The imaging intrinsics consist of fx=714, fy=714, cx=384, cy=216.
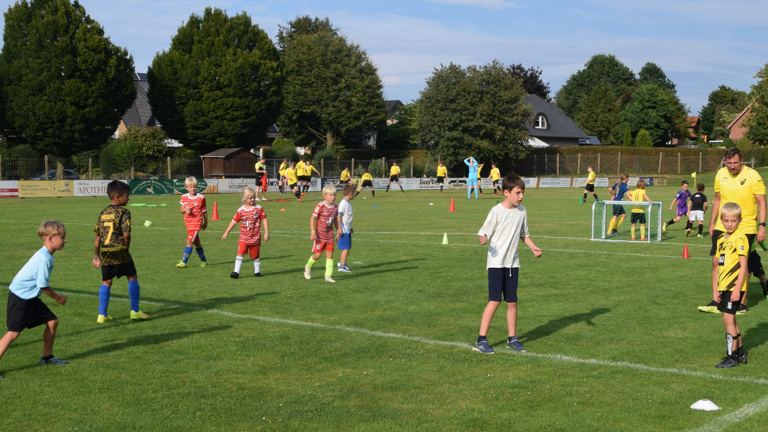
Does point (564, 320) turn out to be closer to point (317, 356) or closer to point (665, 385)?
point (665, 385)

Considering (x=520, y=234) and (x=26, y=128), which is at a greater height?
(x=26, y=128)

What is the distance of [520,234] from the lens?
25.0 feet

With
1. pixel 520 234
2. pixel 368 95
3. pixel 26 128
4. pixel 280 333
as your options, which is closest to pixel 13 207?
pixel 26 128

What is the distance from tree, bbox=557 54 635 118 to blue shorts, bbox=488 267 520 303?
434ft

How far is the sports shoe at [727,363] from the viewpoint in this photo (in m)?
6.75

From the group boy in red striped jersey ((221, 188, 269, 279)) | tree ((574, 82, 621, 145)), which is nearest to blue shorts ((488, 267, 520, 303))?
boy in red striped jersey ((221, 188, 269, 279))

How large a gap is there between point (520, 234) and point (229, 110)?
49422mm

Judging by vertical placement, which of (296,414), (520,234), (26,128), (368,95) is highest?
(368,95)

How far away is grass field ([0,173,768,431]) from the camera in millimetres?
5508

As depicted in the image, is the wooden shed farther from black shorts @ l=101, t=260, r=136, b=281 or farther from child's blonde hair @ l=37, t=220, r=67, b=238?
child's blonde hair @ l=37, t=220, r=67, b=238

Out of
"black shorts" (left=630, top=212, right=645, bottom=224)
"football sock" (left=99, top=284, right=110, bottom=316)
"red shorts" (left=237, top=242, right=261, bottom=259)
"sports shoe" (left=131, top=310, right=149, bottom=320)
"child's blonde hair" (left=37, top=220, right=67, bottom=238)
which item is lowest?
"sports shoe" (left=131, top=310, right=149, bottom=320)

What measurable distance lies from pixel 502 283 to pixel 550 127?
81.2 meters

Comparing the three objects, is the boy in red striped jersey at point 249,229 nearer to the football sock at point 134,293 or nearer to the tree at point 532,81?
the football sock at point 134,293

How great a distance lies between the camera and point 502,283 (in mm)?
7328
